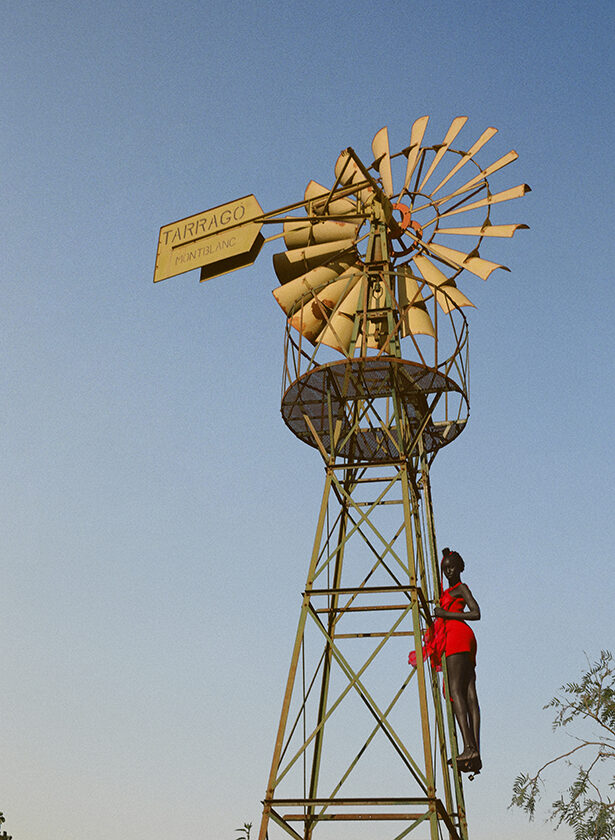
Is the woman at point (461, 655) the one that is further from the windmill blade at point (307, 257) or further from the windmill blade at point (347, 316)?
the windmill blade at point (307, 257)

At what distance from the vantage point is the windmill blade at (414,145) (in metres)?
13.2

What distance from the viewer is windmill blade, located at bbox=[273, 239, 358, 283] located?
13.0 meters

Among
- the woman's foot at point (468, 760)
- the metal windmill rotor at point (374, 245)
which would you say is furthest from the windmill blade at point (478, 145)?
the woman's foot at point (468, 760)

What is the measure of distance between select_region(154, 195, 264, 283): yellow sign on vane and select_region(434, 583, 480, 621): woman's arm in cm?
525

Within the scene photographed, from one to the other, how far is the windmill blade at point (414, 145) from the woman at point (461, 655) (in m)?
6.11

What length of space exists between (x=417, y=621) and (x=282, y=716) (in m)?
1.91

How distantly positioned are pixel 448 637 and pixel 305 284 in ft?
17.4

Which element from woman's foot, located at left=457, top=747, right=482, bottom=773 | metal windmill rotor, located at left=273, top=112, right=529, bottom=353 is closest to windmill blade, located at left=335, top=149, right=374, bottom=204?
metal windmill rotor, located at left=273, top=112, right=529, bottom=353

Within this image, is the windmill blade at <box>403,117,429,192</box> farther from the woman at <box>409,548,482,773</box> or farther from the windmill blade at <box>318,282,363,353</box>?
the woman at <box>409,548,482,773</box>

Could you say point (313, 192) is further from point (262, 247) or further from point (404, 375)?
point (404, 375)

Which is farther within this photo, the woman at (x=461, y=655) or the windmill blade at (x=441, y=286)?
the windmill blade at (x=441, y=286)

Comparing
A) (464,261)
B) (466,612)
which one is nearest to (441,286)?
(464,261)

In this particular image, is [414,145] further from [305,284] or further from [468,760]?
[468,760]

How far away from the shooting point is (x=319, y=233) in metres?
13.1
